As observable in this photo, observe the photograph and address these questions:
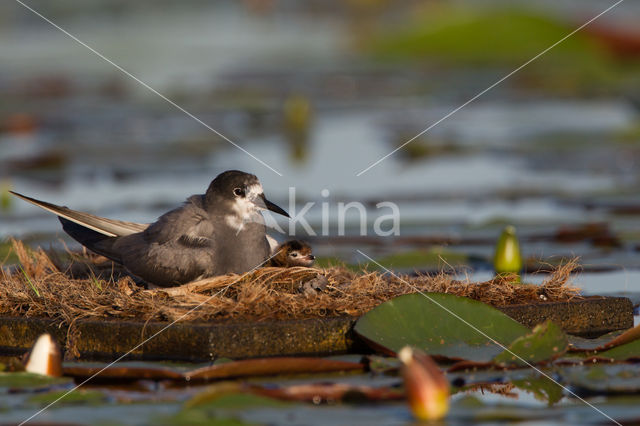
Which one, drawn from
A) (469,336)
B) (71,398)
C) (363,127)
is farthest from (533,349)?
A: (363,127)

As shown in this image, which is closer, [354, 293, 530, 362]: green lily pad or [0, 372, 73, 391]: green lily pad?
[0, 372, 73, 391]: green lily pad

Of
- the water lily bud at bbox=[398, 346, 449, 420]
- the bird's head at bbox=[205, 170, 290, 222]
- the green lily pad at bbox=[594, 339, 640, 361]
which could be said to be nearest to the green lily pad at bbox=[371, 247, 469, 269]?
the bird's head at bbox=[205, 170, 290, 222]

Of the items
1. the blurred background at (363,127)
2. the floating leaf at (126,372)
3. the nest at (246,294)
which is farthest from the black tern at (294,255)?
the floating leaf at (126,372)

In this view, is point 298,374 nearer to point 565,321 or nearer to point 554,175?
point 565,321

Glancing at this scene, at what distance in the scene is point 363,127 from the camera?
75.0 feet

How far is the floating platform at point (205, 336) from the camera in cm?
689

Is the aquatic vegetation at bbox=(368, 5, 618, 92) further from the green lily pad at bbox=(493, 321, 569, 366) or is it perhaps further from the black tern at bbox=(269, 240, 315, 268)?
the green lily pad at bbox=(493, 321, 569, 366)

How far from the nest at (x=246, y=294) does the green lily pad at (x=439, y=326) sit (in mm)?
341

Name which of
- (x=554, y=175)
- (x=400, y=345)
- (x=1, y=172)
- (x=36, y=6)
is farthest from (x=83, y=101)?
(x=400, y=345)

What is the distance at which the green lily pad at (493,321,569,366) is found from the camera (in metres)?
6.43

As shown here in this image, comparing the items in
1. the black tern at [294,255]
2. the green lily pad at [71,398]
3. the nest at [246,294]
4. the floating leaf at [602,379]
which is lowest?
the green lily pad at [71,398]

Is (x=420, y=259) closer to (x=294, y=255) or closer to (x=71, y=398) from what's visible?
(x=294, y=255)

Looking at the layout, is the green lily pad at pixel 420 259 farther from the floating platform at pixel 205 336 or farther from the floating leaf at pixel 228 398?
the floating leaf at pixel 228 398

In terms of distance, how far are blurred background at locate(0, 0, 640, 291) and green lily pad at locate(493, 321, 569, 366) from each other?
2.43 metres
